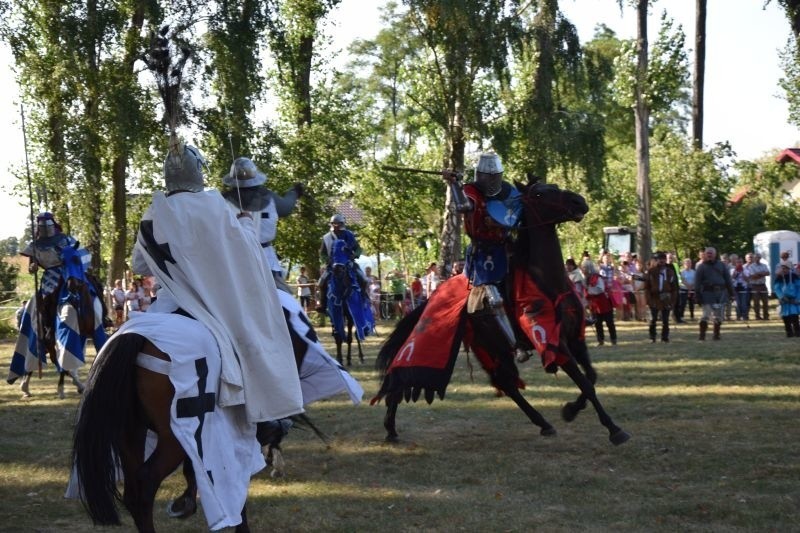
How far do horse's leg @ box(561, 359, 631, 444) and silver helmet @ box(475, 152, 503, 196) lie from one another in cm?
160

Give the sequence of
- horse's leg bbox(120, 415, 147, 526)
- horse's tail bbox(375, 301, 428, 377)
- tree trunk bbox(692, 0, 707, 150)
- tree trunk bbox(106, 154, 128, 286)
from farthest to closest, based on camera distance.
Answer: tree trunk bbox(692, 0, 707, 150) < tree trunk bbox(106, 154, 128, 286) < horse's tail bbox(375, 301, 428, 377) < horse's leg bbox(120, 415, 147, 526)

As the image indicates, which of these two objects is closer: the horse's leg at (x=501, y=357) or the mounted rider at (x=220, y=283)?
the mounted rider at (x=220, y=283)

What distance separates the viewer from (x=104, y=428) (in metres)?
5.10

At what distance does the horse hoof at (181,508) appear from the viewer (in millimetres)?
5773

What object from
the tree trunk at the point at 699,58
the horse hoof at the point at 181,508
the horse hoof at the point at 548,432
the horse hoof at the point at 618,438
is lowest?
the horse hoof at the point at 548,432

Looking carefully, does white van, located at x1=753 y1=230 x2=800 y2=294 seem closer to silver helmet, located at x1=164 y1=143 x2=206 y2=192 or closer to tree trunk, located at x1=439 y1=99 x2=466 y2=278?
tree trunk, located at x1=439 y1=99 x2=466 y2=278

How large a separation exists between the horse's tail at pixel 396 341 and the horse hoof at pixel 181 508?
12.4ft

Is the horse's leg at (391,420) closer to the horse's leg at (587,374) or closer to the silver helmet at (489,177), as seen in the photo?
the horse's leg at (587,374)

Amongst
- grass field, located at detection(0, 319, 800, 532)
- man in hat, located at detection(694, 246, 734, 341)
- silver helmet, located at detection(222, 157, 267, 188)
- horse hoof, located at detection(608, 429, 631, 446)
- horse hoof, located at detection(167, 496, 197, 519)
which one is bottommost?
grass field, located at detection(0, 319, 800, 532)

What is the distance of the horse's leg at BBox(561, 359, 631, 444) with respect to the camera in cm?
848

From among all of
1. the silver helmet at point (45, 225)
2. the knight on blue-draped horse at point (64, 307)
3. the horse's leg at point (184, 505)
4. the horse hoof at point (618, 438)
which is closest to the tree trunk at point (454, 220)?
the knight on blue-draped horse at point (64, 307)

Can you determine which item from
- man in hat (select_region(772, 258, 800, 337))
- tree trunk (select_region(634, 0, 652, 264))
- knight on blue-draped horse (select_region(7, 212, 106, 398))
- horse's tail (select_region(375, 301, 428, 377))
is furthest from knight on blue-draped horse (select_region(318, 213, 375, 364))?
tree trunk (select_region(634, 0, 652, 264))

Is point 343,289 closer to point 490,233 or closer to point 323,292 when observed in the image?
point 323,292

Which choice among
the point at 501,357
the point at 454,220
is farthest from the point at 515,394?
the point at 454,220
